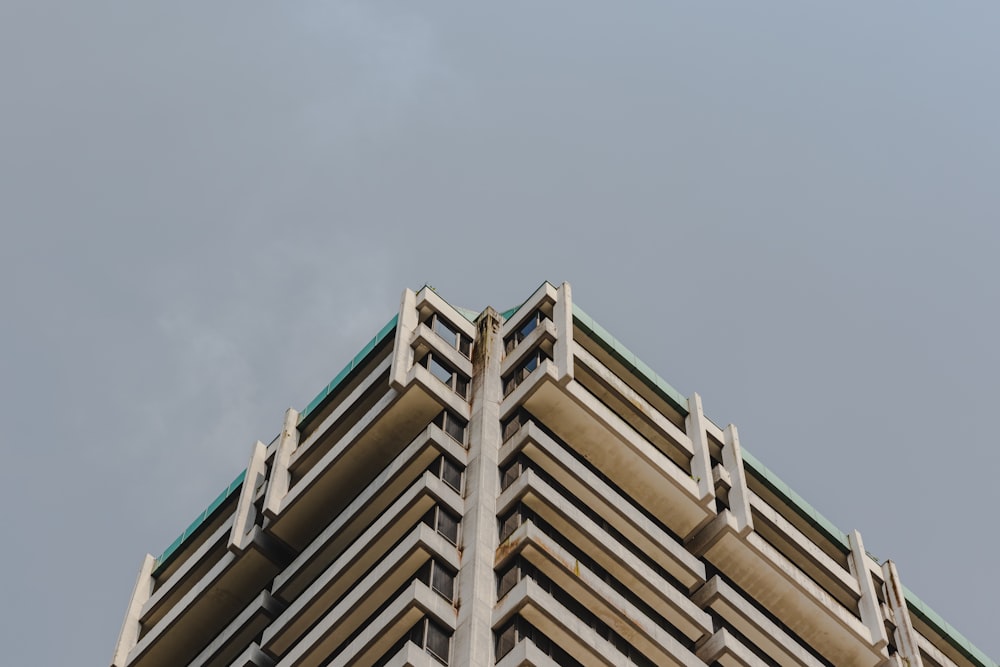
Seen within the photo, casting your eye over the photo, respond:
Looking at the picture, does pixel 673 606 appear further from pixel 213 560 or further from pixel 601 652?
pixel 213 560

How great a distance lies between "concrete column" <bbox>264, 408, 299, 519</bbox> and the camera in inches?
3420

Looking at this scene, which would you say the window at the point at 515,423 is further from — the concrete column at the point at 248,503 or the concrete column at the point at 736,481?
the concrete column at the point at 248,503

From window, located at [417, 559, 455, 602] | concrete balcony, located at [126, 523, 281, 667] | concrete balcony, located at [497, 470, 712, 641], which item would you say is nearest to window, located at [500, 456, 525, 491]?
concrete balcony, located at [497, 470, 712, 641]

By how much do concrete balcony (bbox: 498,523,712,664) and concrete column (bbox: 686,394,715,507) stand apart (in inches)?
419

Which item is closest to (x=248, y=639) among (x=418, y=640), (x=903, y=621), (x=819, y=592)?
(x=418, y=640)

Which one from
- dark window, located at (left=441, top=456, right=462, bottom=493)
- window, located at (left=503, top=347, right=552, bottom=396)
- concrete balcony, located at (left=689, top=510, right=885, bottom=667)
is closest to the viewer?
dark window, located at (left=441, top=456, right=462, bottom=493)

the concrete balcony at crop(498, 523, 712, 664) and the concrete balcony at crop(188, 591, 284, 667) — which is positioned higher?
the concrete balcony at crop(188, 591, 284, 667)

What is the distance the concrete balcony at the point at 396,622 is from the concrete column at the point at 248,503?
14.2m

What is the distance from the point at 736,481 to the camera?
90.6 metres

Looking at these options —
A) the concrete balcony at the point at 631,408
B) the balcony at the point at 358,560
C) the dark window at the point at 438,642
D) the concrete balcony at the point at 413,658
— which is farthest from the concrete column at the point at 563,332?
the concrete balcony at the point at 413,658

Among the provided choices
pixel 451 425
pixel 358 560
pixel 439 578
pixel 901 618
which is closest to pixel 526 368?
pixel 451 425

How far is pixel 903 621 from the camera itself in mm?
94375

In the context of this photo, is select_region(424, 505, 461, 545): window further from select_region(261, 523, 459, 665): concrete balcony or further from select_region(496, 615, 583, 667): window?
select_region(496, 615, 583, 667): window

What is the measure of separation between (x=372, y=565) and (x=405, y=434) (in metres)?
8.51
